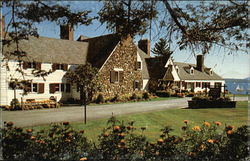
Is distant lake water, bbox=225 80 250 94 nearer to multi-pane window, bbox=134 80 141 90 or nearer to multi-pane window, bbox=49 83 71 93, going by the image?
multi-pane window, bbox=134 80 141 90

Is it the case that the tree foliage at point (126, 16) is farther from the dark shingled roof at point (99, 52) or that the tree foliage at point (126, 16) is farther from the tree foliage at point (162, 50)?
the dark shingled roof at point (99, 52)

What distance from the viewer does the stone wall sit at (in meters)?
23.7

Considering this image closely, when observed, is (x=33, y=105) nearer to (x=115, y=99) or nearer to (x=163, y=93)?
(x=115, y=99)

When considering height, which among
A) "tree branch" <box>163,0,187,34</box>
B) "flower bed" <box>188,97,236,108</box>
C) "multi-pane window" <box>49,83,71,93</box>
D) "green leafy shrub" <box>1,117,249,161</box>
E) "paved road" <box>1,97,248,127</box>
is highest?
"tree branch" <box>163,0,187,34</box>

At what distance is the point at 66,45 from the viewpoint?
19578 millimetres

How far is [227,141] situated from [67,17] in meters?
4.12

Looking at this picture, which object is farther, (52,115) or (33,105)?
(33,105)

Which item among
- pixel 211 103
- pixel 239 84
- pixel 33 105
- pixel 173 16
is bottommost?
pixel 211 103

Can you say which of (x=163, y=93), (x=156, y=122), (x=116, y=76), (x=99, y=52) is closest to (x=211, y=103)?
(x=156, y=122)

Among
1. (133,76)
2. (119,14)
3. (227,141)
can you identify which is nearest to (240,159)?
(227,141)

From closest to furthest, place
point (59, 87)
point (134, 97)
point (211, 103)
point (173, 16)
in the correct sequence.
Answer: point (173, 16) < point (211, 103) < point (59, 87) < point (134, 97)

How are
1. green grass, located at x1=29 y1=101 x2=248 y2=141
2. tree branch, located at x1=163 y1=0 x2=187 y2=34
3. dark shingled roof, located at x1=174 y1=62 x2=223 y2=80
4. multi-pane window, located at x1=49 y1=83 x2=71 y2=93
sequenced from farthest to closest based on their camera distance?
dark shingled roof, located at x1=174 y1=62 x2=223 y2=80
multi-pane window, located at x1=49 y1=83 x2=71 y2=93
green grass, located at x1=29 y1=101 x2=248 y2=141
tree branch, located at x1=163 y1=0 x2=187 y2=34

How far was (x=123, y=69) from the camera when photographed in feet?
83.7

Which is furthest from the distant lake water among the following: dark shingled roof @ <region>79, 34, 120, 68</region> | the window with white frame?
dark shingled roof @ <region>79, 34, 120, 68</region>
